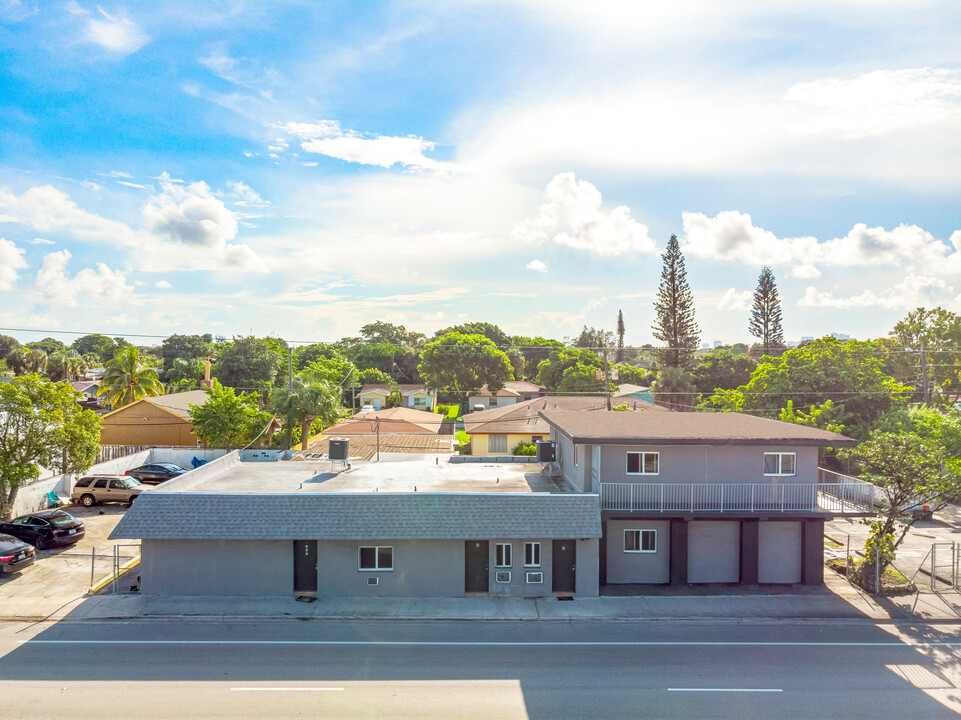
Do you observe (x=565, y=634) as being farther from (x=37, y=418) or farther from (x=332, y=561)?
(x=37, y=418)

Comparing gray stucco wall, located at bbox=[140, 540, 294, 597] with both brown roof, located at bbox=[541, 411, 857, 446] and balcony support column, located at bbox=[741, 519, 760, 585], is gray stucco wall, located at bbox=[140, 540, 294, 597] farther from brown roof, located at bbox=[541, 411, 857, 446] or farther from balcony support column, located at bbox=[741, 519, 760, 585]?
balcony support column, located at bbox=[741, 519, 760, 585]

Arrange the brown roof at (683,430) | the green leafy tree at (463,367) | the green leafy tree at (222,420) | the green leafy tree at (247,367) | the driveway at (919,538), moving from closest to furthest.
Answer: the brown roof at (683,430), the driveway at (919,538), the green leafy tree at (222,420), the green leafy tree at (247,367), the green leafy tree at (463,367)

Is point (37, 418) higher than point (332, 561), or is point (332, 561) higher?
point (37, 418)

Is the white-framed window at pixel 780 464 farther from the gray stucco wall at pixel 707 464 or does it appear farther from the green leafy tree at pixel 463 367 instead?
the green leafy tree at pixel 463 367

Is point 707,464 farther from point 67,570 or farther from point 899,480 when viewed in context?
point 67,570

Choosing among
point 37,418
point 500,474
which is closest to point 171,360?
point 37,418

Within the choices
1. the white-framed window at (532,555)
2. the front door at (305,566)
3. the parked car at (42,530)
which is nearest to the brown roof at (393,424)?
the parked car at (42,530)
